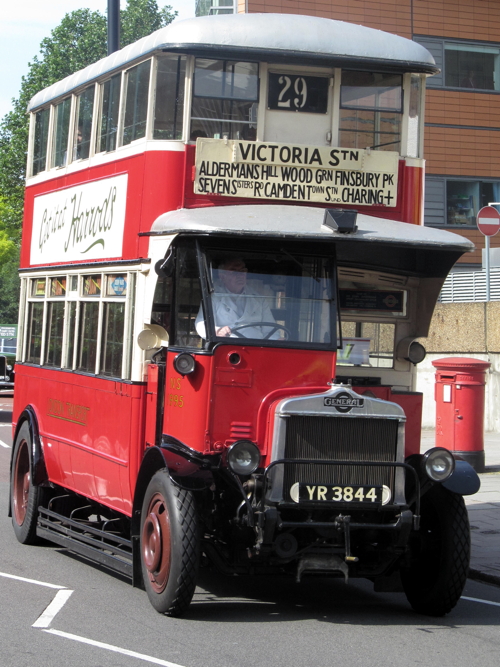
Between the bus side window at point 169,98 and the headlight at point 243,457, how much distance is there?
2.67 m

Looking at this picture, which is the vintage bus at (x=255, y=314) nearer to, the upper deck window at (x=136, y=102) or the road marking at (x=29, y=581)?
the upper deck window at (x=136, y=102)

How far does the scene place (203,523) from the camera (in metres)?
7.16

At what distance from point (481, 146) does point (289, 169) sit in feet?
71.8

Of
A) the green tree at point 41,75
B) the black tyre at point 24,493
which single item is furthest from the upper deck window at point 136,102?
the green tree at point 41,75

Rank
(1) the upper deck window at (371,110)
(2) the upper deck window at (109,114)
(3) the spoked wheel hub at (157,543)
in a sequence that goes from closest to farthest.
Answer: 1. (3) the spoked wheel hub at (157,543)
2. (1) the upper deck window at (371,110)
3. (2) the upper deck window at (109,114)

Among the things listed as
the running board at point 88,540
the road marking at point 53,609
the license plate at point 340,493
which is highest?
the license plate at point 340,493

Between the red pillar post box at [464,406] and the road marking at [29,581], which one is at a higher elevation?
the red pillar post box at [464,406]

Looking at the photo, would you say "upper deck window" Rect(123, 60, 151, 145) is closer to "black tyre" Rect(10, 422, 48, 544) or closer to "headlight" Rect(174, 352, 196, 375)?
"headlight" Rect(174, 352, 196, 375)

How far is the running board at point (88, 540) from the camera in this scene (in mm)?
8141

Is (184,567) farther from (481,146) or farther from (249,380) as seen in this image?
(481,146)

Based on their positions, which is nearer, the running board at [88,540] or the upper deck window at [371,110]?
the running board at [88,540]

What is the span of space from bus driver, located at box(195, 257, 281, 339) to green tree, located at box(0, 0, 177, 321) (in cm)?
4824

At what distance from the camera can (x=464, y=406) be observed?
1491 centimetres

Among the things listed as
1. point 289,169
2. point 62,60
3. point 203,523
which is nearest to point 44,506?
point 203,523
